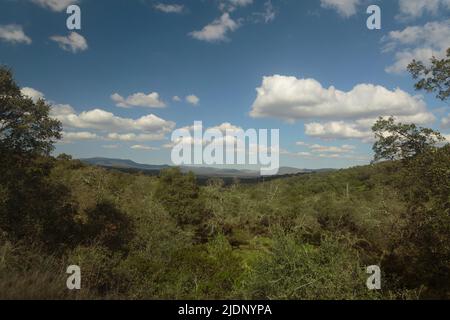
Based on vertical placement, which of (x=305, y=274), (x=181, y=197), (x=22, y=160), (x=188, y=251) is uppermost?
(x=22, y=160)

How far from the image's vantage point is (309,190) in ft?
255

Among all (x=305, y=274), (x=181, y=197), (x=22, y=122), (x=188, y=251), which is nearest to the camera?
(x=305, y=274)

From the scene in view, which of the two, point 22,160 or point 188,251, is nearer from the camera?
point 22,160

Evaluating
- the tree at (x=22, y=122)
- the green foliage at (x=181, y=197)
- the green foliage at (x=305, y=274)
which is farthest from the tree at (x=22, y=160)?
the green foliage at (x=181, y=197)

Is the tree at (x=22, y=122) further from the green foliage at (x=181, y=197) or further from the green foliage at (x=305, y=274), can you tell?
the green foliage at (x=181, y=197)

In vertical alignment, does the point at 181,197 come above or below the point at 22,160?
below

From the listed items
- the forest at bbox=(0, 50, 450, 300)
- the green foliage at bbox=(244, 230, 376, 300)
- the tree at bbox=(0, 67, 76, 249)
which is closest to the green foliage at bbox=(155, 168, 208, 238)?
the forest at bbox=(0, 50, 450, 300)

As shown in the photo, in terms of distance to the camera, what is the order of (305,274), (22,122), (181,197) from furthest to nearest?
1. (181,197)
2. (22,122)
3. (305,274)

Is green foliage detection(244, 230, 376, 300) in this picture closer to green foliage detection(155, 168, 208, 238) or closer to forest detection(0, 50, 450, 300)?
forest detection(0, 50, 450, 300)

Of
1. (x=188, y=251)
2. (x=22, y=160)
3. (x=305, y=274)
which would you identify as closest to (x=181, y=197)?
(x=188, y=251)

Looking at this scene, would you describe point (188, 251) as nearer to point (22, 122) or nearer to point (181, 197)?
point (22, 122)
